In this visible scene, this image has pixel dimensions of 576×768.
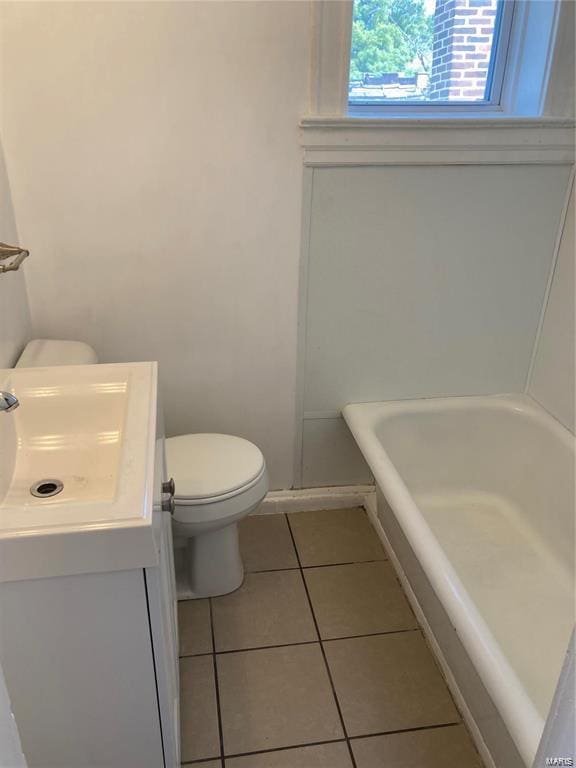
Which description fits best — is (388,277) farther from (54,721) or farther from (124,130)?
(54,721)

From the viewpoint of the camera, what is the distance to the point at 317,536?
2.25 metres

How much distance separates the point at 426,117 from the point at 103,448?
1403 mm

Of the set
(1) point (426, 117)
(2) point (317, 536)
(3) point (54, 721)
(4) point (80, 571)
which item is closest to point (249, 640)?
(2) point (317, 536)

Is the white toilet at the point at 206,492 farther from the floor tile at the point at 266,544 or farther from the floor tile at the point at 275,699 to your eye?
the floor tile at the point at 275,699

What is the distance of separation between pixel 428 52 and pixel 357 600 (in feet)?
5.72

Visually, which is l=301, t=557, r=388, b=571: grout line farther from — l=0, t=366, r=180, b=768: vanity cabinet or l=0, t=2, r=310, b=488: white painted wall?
l=0, t=366, r=180, b=768: vanity cabinet

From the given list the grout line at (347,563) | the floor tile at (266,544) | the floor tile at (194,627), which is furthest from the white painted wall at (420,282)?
the floor tile at (194,627)

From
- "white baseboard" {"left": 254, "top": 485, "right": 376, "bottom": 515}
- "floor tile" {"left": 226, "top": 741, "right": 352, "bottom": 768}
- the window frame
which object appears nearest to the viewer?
"floor tile" {"left": 226, "top": 741, "right": 352, "bottom": 768}

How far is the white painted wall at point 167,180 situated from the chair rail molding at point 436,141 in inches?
3.9

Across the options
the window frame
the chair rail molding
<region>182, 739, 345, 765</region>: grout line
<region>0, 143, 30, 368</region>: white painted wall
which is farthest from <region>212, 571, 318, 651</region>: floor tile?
the window frame

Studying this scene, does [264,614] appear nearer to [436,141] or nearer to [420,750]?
[420,750]

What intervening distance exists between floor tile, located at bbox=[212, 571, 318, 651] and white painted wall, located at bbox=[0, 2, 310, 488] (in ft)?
2.04

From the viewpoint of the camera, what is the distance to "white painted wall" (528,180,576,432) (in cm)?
202

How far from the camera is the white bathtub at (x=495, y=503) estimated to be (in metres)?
1.67
